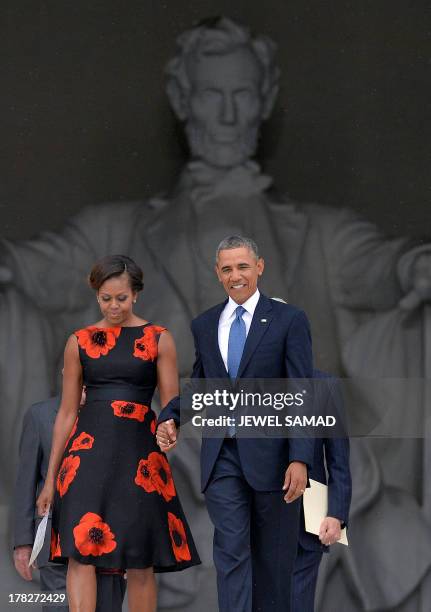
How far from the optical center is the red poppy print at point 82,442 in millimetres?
4605

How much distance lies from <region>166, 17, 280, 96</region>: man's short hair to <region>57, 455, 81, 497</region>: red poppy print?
239 centimetres

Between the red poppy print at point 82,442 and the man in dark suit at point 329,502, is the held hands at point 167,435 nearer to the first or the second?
the red poppy print at point 82,442

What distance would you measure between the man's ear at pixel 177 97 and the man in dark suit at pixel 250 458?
2036mm

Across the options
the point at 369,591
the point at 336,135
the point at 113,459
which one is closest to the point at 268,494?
the point at 113,459

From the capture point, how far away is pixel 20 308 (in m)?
6.52

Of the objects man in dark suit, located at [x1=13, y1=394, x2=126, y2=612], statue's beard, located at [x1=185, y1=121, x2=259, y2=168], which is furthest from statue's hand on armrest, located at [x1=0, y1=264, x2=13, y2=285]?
man in dark suit, located at [x1=13, y1=394, x2=126, y2=612]

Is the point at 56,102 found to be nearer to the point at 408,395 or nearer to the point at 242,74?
the point at 242,74

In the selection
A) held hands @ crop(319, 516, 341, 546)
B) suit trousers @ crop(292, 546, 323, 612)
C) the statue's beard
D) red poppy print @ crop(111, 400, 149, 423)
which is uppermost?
the statue's beard

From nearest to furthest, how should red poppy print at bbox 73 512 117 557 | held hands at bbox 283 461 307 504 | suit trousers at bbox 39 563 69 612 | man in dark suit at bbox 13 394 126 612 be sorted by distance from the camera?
held hands at bbox 283 461 307 504, red poppy print at bbox 73 512 117 557, man in dark suit at bbox 13 394 126 612, suit trousers at bbox 39 563 69 612

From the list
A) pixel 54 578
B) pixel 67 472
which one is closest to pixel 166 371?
pixel 67 472

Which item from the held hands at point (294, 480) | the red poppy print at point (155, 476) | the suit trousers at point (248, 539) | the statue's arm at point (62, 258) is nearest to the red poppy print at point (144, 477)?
the red poppy print at point (155, 476)

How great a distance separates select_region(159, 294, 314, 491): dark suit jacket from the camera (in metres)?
4.41

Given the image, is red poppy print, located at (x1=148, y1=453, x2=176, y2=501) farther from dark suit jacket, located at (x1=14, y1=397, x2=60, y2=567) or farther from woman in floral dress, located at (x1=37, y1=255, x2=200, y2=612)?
dark suit jacket, located at (x1=14, y1=397, x2=60, y2=567)

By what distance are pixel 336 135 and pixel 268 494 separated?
2.45 metres
